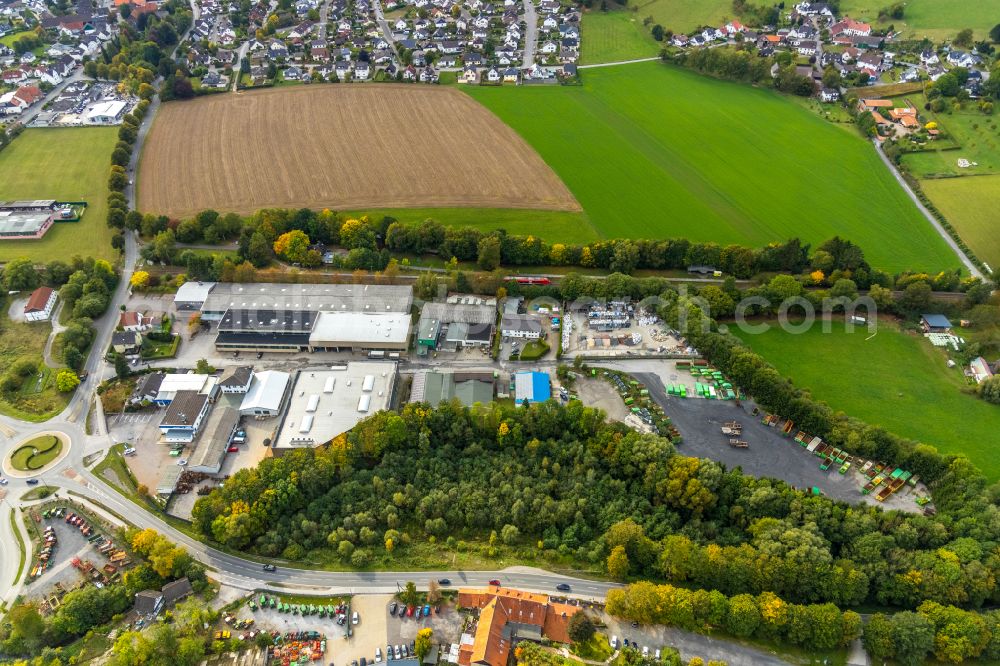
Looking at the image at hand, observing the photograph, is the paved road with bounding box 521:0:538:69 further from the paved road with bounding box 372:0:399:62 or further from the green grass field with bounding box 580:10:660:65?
the paved road with bounding box 372:0:399:62

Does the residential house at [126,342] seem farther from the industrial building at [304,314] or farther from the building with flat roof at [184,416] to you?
the building with flat roof at [184,416]

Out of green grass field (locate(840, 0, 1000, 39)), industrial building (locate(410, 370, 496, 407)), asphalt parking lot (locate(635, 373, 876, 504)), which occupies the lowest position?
asphalt parking lot (locate(635, 373, 876, 504))

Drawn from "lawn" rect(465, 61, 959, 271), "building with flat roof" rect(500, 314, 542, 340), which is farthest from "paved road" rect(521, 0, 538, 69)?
"building with flat roof" rect(500, 314, 542, 340)

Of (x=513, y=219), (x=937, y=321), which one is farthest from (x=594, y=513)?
(x=937, y=321)

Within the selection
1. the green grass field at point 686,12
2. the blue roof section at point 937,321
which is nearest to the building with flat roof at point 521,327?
the blue roof section at point 937,321

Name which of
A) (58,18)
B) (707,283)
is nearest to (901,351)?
(707,283)
